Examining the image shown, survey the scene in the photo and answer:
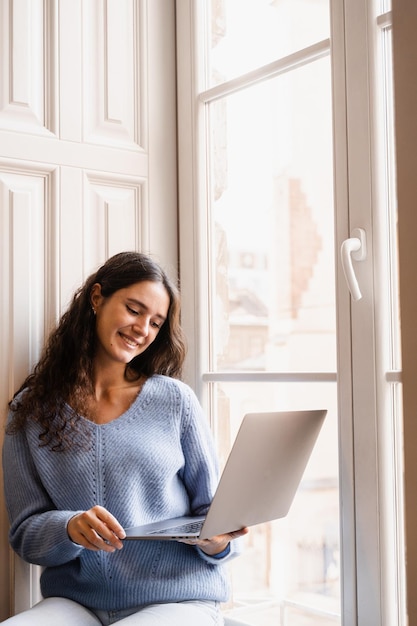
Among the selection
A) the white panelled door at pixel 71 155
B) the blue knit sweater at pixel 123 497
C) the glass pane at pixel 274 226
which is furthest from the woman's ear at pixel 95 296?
the glass pane at pixel 274 226

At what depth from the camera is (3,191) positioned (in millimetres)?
1686

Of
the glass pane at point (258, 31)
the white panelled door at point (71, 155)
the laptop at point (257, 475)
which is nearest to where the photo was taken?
the laptop at point (257, 475)

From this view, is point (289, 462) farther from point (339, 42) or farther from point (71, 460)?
point (339, 42)

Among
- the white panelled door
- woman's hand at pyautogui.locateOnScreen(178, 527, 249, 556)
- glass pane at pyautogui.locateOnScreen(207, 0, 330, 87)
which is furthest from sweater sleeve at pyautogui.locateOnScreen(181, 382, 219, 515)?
glass pane at pyautogui.locateOnScreen(207, 0, 330, 87)

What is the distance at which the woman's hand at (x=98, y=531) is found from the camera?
132 cm

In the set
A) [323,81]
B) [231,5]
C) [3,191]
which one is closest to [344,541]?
[323,81]

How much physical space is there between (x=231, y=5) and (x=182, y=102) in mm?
261

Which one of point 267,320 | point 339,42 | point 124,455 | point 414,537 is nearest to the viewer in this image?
point 414,537

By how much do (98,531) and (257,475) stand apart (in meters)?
0.30

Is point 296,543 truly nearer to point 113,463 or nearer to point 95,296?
Answer: point 113,463

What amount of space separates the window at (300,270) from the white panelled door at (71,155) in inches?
2.5

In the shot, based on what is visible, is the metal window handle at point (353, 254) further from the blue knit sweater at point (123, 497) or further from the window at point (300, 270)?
the blue knit sweater at point (123, 497)

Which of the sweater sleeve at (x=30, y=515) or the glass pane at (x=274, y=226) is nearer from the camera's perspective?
the sweater sleeve at (x=30, y=515)

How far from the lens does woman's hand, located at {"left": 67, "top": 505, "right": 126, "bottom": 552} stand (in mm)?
1324
